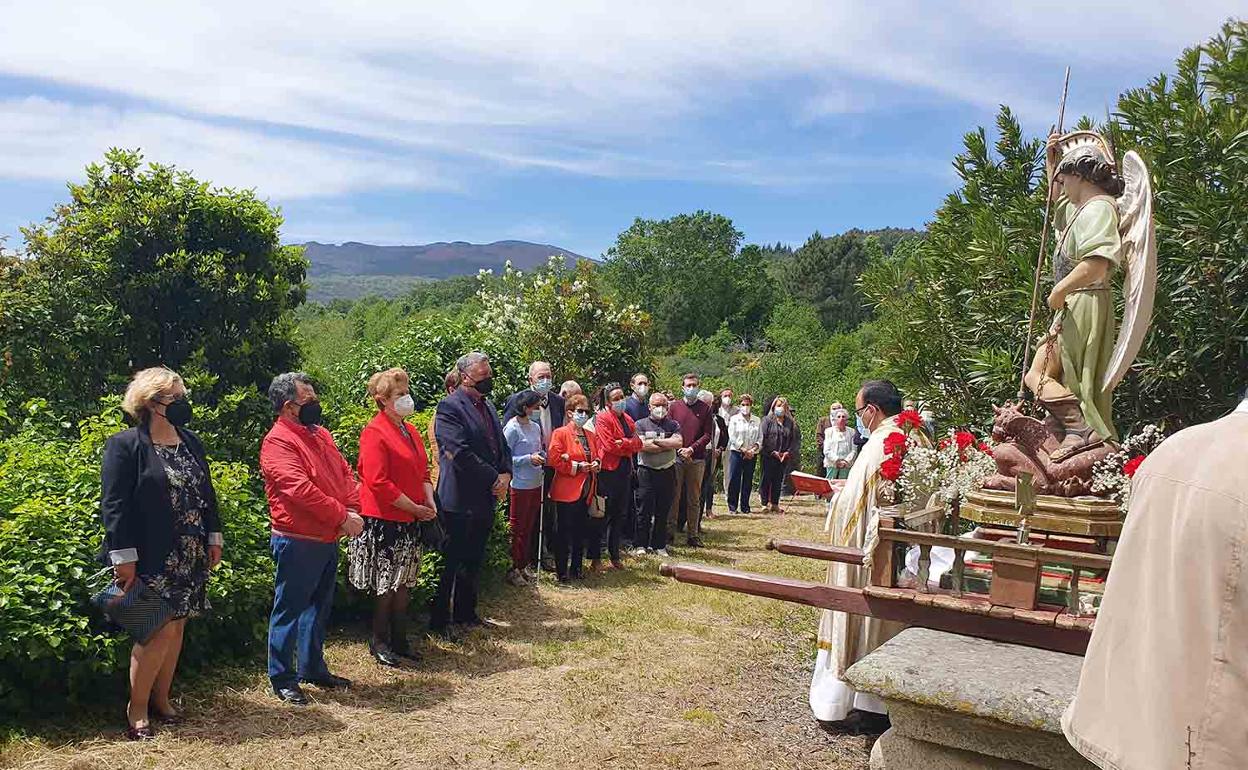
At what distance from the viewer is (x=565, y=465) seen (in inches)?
362

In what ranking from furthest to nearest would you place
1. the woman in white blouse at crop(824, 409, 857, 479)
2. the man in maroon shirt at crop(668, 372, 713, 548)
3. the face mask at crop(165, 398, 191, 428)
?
the woman in white blouse at crop(824, 409, 857, 479)
the man in maroon shirt at crop(668, 372, 713, 548)
the face mask at crop(165, 398, 191, 428)

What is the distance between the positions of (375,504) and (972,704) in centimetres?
421

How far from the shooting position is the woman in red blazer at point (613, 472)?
996 cm

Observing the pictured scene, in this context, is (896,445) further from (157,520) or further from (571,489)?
(571,489)

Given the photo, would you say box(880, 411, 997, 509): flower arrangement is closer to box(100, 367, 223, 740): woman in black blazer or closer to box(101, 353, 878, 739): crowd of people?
box(101, 353, 878, 739): crowd of people

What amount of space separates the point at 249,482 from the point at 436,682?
2.27 meters

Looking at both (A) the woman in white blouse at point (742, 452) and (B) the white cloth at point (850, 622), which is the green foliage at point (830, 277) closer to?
(A) the woman in white blouse at point (742, 452)

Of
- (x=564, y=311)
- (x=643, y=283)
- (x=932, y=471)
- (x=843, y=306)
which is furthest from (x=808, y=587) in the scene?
(x=643, y=283)

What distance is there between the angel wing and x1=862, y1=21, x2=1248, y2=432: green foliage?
3.00 metres

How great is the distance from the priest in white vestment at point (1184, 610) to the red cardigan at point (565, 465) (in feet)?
24.6

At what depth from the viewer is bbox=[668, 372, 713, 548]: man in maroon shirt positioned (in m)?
12.3

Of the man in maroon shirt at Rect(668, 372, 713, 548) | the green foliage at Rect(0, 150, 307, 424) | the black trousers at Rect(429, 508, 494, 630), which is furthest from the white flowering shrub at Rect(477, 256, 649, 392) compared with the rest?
the black trousers at Rect(429, 508, 494, 630)

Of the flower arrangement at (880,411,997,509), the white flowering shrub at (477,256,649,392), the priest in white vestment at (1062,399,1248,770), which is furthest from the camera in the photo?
the white flowering shrub at (477,256,649,392)

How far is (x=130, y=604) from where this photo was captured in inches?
190
